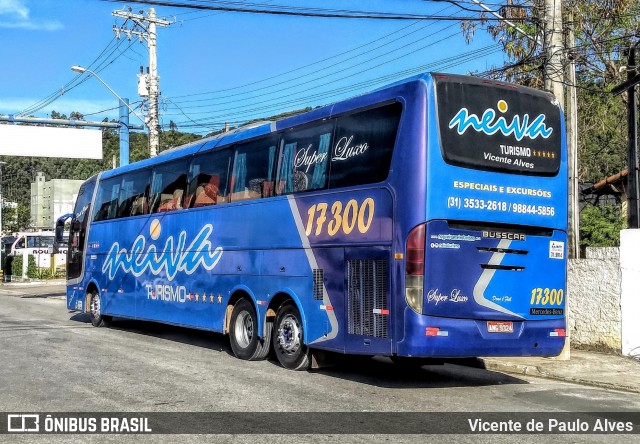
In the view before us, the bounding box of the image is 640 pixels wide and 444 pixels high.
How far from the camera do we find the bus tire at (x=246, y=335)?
12578 millimetres

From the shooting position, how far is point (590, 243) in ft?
63.5

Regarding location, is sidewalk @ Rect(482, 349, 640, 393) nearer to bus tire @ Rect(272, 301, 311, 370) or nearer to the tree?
bus tire @ Rect(272, 301, 311, 370)

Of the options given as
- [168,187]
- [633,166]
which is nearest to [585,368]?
[633,166]

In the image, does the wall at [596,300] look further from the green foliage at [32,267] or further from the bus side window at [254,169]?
the green foliage at [32,267]

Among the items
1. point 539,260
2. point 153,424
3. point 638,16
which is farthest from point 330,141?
point 638,16

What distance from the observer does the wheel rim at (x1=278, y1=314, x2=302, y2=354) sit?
11.6 meters

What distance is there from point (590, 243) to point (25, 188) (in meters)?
125

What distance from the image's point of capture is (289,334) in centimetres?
A: 1178

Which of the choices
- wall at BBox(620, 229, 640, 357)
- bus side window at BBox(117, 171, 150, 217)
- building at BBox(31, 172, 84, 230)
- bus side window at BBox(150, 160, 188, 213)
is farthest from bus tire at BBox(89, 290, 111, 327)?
building at BBox(31, 172, 84, 230)

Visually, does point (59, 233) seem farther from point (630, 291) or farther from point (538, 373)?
point (630, 291)

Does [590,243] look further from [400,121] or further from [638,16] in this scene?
[400,121]

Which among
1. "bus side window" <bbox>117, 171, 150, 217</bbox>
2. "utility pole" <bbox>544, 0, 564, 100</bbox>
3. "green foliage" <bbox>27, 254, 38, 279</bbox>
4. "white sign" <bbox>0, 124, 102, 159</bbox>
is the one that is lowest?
"green foliage" <bbox>27, 254, 38, 279</bbox>

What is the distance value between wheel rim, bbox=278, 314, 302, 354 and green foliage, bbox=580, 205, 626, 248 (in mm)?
10363

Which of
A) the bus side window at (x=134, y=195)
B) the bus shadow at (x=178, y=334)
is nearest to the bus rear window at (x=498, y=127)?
the bus shadow at (x=178, y=334)
